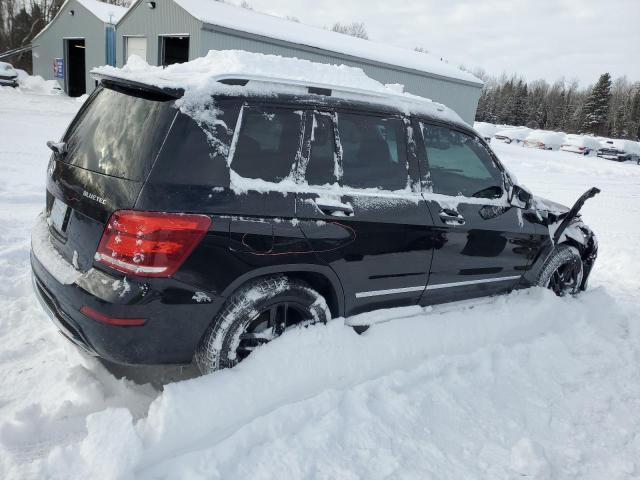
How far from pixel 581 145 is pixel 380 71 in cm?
1668

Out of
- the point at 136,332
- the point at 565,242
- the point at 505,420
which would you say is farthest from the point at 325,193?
the point at 565,242

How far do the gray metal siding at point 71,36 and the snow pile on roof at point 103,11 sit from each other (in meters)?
0.21

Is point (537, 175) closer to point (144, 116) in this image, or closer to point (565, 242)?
point (565, 242)

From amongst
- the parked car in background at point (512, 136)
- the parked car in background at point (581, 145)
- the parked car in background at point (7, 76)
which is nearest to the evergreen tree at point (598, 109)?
the parked car in background at point (512, 136)

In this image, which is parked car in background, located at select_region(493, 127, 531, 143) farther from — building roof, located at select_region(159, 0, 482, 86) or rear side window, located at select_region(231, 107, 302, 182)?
rear side window, located at select_region(231, 107, 302, 182)

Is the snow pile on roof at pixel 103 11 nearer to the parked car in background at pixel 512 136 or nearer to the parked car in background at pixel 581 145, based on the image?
the parked car in background at pixel 512 136

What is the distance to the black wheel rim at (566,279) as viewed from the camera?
15.3ft

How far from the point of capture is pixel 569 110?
69.5 meters

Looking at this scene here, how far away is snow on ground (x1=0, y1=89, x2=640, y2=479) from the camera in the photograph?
2355mm

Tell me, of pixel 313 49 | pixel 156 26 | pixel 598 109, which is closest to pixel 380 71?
pixel 313 49

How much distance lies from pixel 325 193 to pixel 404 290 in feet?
3.20

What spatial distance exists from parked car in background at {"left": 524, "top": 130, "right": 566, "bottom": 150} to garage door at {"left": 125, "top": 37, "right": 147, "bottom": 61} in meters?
23.8

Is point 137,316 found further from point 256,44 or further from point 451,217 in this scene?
point 256,44

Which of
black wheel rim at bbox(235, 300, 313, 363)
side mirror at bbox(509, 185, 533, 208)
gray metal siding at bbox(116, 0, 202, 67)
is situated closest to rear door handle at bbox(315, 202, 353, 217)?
black wheel rim at bbox(235, 300, 313, 363)
